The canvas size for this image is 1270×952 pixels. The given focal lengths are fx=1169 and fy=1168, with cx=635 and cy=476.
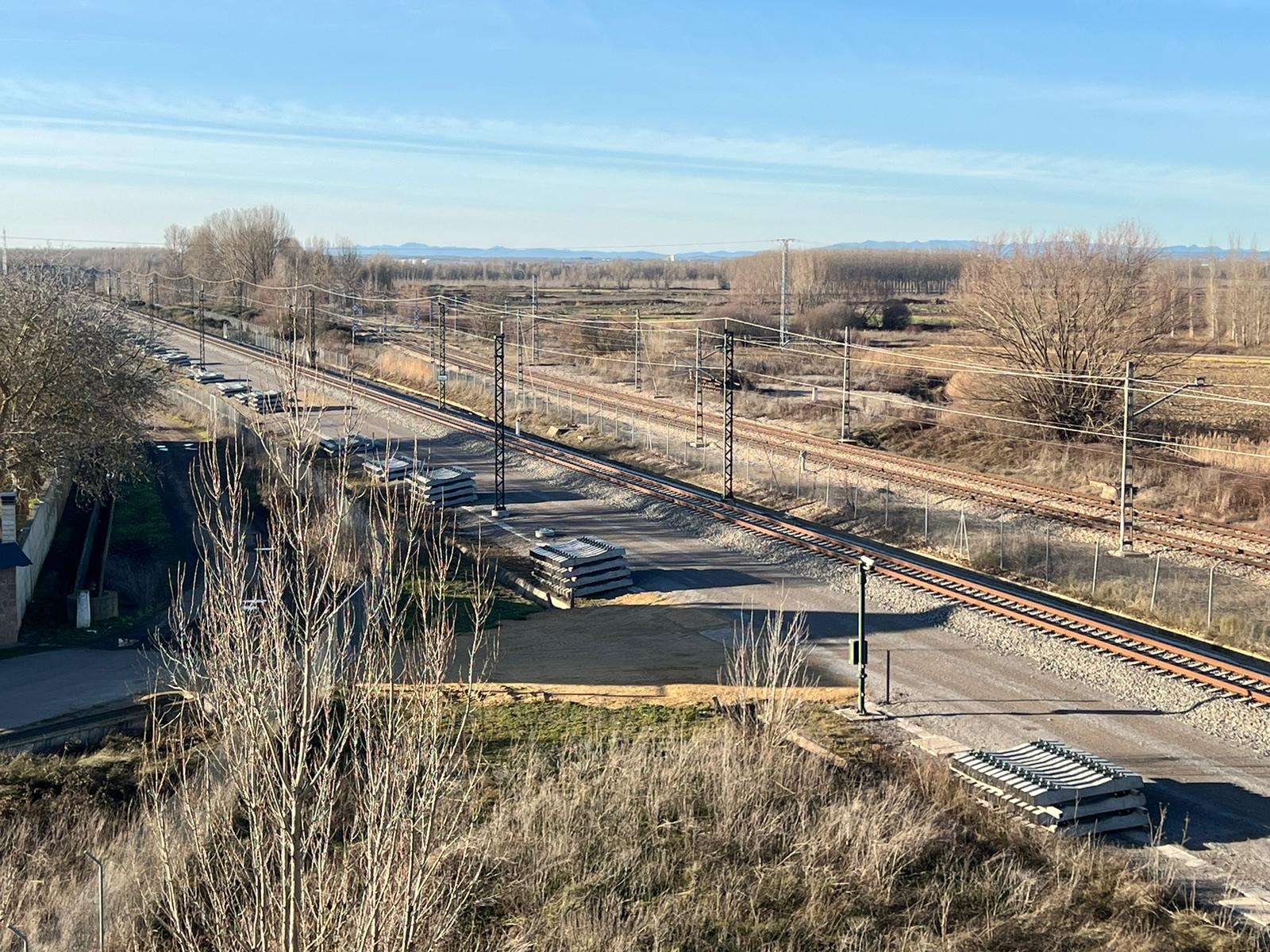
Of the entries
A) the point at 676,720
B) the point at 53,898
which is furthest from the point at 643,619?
the point at 53,898

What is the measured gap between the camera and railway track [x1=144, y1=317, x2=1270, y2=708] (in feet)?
59.4

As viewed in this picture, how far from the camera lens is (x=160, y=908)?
9.71 meters

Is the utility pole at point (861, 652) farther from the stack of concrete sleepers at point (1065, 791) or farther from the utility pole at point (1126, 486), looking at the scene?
the utility pole at point (1126, 486)

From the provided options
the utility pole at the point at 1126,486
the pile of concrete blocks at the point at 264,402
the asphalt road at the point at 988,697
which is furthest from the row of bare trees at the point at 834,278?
the asphalt road at the point at 988,697

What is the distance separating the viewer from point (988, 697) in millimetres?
17500

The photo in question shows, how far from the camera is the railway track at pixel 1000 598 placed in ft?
59.4

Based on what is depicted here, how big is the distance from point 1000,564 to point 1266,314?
213ft

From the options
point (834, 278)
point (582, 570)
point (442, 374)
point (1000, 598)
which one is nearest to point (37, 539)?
point (582, 570)

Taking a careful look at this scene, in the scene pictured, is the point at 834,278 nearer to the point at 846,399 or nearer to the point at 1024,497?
the point at 846,399

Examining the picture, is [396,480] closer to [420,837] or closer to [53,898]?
[53,898]

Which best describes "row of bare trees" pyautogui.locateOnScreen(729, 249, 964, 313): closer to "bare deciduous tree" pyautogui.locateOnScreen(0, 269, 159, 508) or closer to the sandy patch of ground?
"bare deciduous tree" pyautogui.locateOnScreen(0, 269, 159, 508)

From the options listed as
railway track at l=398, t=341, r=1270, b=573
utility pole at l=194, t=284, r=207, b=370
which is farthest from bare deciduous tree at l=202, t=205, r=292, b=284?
railway track at l=398, t=341, r=1270, b=573

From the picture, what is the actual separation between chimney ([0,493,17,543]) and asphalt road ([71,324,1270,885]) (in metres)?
10.8

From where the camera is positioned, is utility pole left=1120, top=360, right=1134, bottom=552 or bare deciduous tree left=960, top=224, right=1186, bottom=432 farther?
bare deciduous tree left=960, top=224, right=1186, bottom=432
